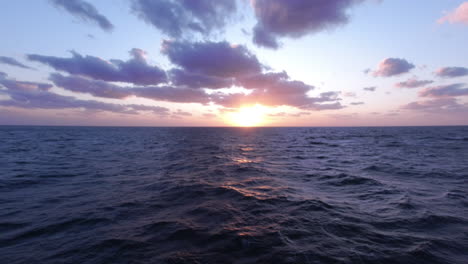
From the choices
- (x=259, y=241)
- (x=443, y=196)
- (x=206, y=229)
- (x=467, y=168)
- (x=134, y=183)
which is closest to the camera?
(x=259, y=241)

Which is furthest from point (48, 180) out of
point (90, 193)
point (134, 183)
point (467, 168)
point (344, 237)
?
point (467, 168)

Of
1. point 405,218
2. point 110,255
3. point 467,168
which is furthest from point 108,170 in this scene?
point 467,168

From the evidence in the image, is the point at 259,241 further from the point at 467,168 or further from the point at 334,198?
the point at 467,168

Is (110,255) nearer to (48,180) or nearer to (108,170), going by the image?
(48,180)

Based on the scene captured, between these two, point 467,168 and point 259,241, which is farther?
point 467,168

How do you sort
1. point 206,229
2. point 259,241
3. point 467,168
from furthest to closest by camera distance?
point 467,168 < point 206,229 < point 259,241

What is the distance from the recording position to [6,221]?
24.5 ft

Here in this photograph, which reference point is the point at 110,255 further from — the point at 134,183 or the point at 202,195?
the point at 134,183

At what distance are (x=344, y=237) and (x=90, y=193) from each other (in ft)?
42.0

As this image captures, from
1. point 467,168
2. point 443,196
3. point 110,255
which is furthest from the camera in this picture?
point 467,168

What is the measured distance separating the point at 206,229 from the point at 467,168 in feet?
77.8

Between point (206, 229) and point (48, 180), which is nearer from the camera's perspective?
point (206, 229)

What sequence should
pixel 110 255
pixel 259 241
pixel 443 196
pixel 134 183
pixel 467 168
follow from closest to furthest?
pixel 110 255, pixel 259 241, pixel 443 196, pixel 134 183, pixel 467 168

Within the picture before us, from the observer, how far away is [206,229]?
6.94 metres
